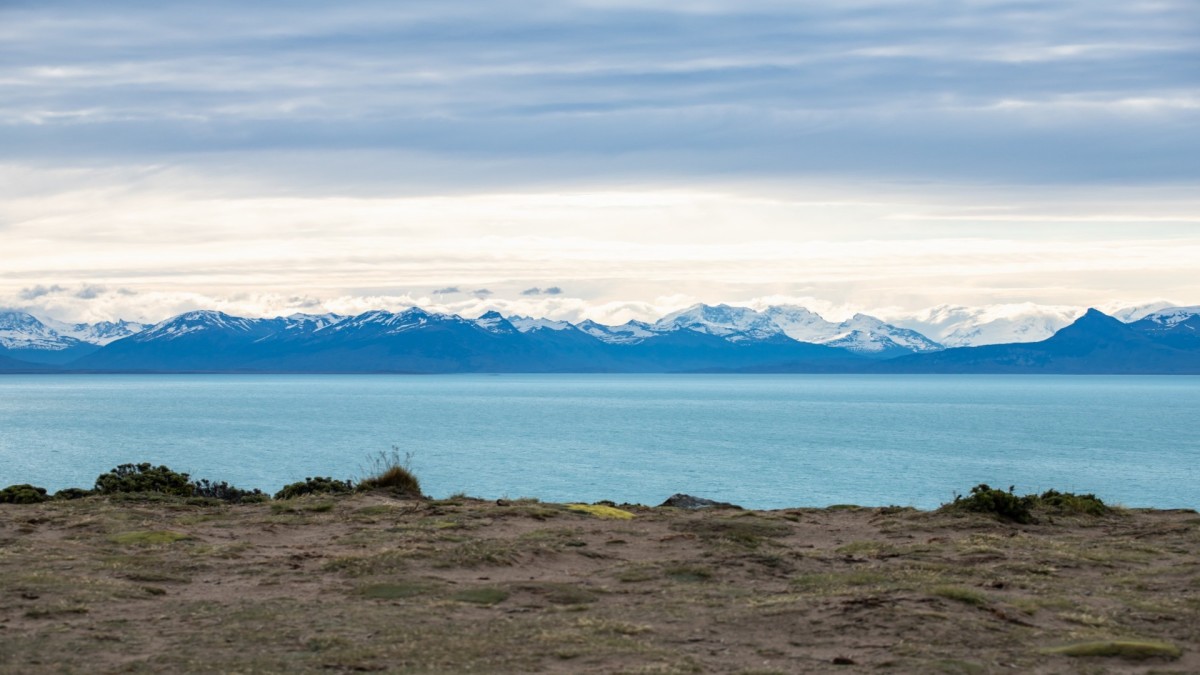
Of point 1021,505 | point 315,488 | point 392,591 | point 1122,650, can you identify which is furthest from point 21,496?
point 1122,650

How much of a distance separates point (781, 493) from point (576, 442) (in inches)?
1953

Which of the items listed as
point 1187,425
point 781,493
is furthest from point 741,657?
point 1187,425

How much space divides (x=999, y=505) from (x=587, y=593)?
1156 centimetres

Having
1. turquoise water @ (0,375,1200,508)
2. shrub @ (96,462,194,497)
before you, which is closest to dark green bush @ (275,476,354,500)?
shrub @ (96,462,194,497)

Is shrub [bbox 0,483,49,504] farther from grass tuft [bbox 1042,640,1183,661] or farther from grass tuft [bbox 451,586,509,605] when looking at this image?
grass tuft [bbox 1042,640,1183,661]

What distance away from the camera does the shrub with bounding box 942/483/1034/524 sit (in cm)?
2384

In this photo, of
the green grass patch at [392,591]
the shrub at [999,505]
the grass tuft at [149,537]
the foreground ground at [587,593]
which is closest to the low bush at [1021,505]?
the shrub at [999,505]

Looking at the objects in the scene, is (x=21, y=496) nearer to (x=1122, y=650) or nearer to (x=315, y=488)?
(x=315, y=488)

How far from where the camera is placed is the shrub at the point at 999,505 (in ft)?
78.2

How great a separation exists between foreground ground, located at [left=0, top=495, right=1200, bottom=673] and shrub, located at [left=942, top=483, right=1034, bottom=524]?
1.54ft

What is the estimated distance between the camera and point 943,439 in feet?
427

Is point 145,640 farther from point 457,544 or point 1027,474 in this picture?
point 1027,474

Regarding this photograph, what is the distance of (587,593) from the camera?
15727mm

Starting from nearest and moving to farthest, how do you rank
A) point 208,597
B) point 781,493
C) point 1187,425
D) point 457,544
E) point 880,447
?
point 208,597 → point 457,544 → point 781,493 → point 880,447 → point 1187,425
